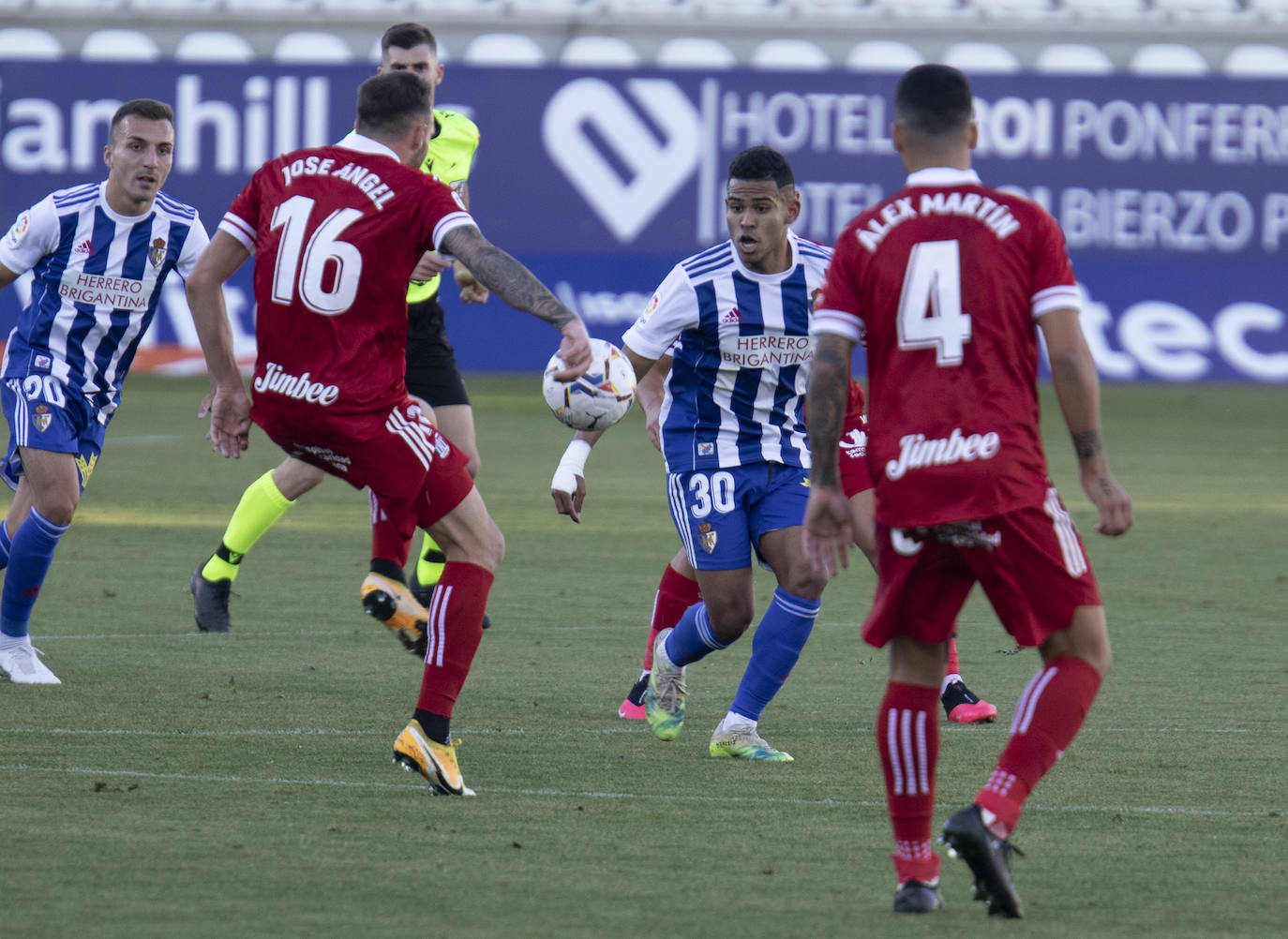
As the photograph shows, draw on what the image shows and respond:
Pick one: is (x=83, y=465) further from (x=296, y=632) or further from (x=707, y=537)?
(x=707, y=537)

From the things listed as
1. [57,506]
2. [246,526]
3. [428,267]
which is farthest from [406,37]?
[57,506]

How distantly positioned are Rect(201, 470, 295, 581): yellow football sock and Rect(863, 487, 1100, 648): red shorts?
14.8ft

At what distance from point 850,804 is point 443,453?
1509 millimetres

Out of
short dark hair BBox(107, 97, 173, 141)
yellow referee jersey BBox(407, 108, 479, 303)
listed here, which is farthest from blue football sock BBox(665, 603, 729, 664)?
yellow referee jersey BBox(407, 108, 479, 303)

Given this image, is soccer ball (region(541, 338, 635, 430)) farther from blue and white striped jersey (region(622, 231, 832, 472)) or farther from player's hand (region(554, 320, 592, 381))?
player's hand (region(554, 320, 592, 381))

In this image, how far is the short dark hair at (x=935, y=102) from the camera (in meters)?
4.33

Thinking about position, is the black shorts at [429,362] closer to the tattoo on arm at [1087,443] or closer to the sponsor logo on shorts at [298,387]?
the sponsor logo on shorts at [298,387]

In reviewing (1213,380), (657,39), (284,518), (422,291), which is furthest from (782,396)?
(657,39)

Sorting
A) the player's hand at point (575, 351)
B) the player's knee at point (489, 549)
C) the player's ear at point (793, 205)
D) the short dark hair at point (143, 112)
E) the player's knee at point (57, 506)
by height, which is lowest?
the player's knee at point (57, 506)

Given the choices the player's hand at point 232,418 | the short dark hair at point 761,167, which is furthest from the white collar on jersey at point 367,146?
the short dark hair at point 761,167

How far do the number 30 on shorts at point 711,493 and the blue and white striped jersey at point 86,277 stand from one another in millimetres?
2178

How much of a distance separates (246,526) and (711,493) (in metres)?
2.68

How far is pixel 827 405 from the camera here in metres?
4.27

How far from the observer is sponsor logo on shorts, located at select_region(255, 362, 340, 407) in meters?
5.53
